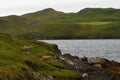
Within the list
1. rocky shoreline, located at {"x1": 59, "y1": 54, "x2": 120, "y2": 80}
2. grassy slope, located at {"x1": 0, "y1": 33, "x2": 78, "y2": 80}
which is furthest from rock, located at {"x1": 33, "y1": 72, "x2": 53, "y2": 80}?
rocky shoreline, located at {"x1": 59, "y1": 54, "x2": 120, "y2": 80}

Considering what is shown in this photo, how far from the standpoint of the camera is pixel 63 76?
49.4m

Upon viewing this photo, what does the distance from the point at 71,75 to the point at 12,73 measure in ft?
42.4

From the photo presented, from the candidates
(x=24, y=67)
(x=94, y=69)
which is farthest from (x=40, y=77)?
(x=94, y=69)

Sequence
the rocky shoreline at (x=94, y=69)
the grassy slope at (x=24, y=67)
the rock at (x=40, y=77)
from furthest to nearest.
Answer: the rocky shoreline at (x=94, y=69) → the rock at (x=40, y=77) → the grassy slope at (x=24, y=67)

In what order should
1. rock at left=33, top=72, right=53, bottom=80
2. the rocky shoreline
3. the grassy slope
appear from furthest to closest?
the rocky shoreline → rock at left=33, top=72, right=53, bottom=80 → the grassy slope

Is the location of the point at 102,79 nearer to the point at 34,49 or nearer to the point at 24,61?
the point at 24,61

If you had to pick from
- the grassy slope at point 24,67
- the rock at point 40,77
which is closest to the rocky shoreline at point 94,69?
the grassy slope at point 24,67

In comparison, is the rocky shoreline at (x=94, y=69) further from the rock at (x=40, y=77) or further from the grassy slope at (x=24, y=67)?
the rock at (x=40, y=77)

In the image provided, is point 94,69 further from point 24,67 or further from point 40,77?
point 24,67

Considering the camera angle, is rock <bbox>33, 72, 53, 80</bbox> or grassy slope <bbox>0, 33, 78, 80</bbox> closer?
grassy slope <bbox>0, 33, 78, 80</bbox>

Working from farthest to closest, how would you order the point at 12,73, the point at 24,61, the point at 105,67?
the point at 105,67, the point at 24,61, the point at 12,73

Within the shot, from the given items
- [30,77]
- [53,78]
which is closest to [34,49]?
[53,78]

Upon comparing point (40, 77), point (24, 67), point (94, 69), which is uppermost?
point (24, 67)

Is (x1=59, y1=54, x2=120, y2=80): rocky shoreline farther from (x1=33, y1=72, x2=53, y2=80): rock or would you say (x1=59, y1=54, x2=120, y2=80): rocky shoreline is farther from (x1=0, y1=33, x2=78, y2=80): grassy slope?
(x1=33, y1=72, x2=53, y2=80): rock
